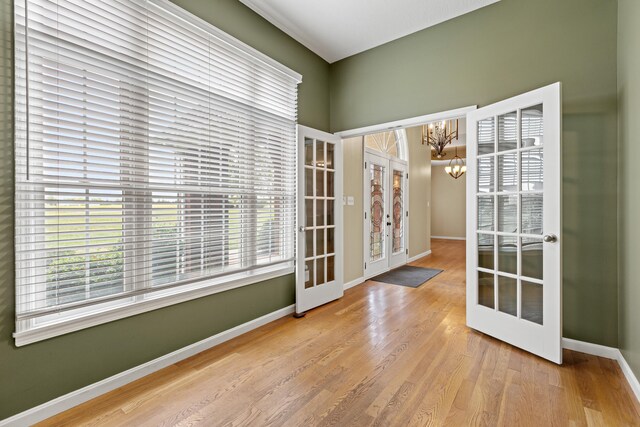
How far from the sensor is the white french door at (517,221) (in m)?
2.29

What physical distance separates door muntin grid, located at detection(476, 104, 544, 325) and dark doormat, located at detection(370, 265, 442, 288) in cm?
200

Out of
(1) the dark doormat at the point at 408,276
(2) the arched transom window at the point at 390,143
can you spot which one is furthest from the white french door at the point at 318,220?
(2) the arched transom window at the point at 390,143

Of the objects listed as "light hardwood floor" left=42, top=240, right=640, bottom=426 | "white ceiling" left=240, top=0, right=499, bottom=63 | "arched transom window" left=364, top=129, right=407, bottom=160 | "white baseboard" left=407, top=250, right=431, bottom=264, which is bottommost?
"light hardwood floor" left=42, top=240, right=640, bottom=426

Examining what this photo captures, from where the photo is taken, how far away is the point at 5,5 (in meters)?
1.61

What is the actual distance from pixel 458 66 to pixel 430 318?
8.72 feet

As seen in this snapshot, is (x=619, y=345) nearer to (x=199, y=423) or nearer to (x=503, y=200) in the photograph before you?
(x=503, y=200)

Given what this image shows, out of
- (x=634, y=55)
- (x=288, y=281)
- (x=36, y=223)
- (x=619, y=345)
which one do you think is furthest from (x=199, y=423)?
(x=634, y=55)

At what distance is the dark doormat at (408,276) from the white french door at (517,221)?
1.88 m

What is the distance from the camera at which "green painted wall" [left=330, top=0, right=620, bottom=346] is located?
2342mm

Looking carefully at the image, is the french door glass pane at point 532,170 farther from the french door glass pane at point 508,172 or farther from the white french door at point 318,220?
the white french door at point 318,220

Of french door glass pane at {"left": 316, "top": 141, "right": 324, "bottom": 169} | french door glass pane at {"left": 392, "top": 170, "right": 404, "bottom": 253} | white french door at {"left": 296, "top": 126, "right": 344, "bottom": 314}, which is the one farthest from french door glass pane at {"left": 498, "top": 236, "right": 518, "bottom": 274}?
french door glass pane at {"left": 392, "top": 170, "right": 404, "bottom": 253}

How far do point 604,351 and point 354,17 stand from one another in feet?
12.1

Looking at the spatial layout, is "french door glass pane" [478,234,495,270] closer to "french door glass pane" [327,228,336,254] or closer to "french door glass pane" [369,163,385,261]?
"french door glass pane" [327,228,336,254]

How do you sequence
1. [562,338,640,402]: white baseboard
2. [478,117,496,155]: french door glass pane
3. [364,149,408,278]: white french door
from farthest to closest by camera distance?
[364,149,408,278]: white french door
[478,117,496,155]: french door glass pane
[562,338,640,402]: white baseboard
